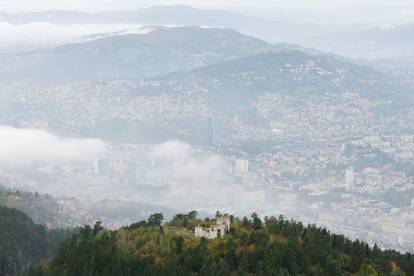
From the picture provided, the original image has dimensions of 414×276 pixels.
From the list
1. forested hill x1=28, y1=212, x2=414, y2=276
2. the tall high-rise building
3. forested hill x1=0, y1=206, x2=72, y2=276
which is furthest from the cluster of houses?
the tall high-rise building

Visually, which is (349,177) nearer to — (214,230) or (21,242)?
(21,242)

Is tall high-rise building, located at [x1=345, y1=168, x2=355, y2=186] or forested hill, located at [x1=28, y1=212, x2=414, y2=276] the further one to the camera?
tall high-rise building, located at [x1=345, y1=168, x2=355, y2=186]

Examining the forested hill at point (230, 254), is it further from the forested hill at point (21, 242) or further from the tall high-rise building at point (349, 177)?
the tall high-rise building at point (349, 177)

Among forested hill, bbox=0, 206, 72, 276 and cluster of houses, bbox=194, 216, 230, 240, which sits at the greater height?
cluster of houses, bbox=194, 216, 230, 240

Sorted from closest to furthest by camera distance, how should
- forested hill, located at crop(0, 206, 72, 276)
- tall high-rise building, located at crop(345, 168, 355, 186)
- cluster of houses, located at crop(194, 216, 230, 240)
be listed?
1. cluster of houses, located at crop(194, 216, 230, 240)
2. forested hill, located at crop(0, 206, 72, 276)
3. tall high-rise building, located at crop(345, 168, 355, 186)

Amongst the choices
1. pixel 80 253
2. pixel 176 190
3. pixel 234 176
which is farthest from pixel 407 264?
pixel 234 176

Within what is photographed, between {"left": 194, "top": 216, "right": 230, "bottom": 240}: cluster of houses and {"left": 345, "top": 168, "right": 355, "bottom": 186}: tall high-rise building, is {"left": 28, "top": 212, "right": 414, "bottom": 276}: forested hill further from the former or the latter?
{"left": 345, "top": 168, "right": 355, "bottom": 186}: tall high-rise building

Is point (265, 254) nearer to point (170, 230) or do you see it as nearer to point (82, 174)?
point (170, 230)

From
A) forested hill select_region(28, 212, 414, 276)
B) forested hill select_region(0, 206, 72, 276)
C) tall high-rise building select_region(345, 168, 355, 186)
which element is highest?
forested hill select_region(28, 212, 414, 276)
